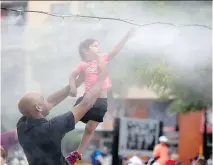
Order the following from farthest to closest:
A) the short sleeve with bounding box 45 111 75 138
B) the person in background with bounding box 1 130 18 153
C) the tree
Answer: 1. the tree
2. the person in background with bounding box 1 130 18 153
3. the short sleeve with bounding box 45 111 75 138

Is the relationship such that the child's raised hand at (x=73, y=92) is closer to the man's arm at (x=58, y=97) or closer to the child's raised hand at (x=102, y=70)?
the man's arm at (x=58, y=97)

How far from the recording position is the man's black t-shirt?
4020 millimetres

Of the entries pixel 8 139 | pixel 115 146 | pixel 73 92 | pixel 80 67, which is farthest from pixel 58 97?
pixel 115 146

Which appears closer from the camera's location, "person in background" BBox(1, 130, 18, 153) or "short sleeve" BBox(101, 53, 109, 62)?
"short sleeve" BBox(101, 53, 109, 62)

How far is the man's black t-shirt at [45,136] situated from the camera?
13.2 feet

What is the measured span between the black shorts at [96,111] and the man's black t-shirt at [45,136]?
27 cm

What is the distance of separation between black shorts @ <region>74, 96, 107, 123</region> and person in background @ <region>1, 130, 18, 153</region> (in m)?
1.27

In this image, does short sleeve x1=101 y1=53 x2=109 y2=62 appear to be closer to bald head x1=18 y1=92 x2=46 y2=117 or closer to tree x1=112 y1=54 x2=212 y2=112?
bald head x1=18 y1=92 x2=46 y2=117

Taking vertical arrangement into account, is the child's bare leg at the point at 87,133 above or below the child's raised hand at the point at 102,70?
below

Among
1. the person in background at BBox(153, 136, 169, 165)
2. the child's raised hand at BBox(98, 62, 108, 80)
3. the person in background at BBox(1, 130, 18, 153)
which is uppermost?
the child's raised hand at BBox(98, 62, 108, 80)

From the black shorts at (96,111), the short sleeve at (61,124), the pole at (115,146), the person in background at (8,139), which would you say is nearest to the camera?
the short sleeve at (61,124)

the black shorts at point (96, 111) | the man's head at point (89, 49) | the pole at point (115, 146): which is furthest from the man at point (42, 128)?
the pole at point (115, 146)

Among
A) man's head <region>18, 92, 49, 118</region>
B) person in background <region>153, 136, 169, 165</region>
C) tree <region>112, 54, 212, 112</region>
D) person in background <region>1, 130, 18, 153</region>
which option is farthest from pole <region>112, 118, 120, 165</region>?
man's head <region>18, 92, 49, 118</region>

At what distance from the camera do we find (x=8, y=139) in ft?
17.9
